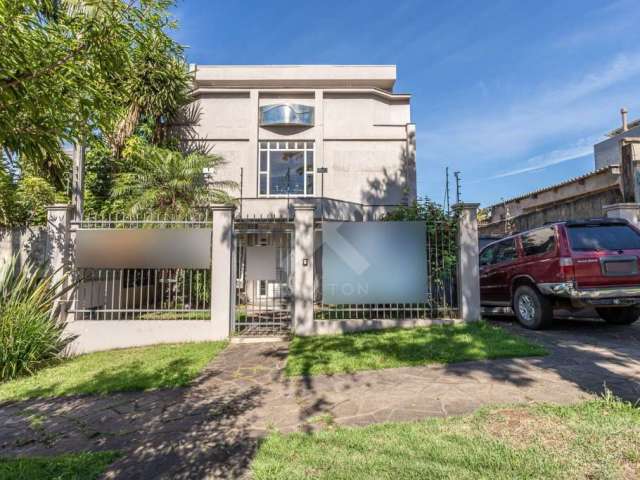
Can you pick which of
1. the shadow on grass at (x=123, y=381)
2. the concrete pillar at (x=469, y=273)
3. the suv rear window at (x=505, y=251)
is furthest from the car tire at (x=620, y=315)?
the shadow on grass at (x=123, y=381)

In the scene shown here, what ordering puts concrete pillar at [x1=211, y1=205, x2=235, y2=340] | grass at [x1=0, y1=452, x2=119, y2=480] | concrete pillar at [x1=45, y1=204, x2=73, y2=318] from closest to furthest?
grass at [x1=0, y1=452, x2=119, y2=480]
concrete pillar at [x1=211, y1=205, x2=235, y2=340]
concrete pillar at [x1=45, y1=204, x2=73, y2=318]

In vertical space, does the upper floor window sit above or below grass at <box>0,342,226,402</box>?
above

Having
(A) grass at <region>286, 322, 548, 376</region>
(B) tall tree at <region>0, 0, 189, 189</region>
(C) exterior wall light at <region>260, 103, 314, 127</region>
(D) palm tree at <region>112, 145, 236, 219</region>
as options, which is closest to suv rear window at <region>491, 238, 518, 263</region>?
(A) grass at <region>286, 322, 548, 376</region>

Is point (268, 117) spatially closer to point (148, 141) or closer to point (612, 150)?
point (148, 141)

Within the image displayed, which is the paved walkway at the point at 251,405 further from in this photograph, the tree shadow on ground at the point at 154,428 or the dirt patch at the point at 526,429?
the dirt patch at the point at 526,429

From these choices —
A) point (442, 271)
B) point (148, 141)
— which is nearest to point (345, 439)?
point (442, 271)

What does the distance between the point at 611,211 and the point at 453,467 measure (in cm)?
1078

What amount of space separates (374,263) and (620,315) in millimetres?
5100

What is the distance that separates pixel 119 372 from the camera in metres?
5.33

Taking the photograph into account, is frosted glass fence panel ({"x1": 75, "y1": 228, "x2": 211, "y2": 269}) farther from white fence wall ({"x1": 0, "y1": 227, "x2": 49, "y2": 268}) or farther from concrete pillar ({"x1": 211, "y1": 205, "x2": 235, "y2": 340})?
white fence wall ({"x1": 0, "y1": 227, "x2": 49, "y2": 268})

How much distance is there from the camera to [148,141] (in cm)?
1423

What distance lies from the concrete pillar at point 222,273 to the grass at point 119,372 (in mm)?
426

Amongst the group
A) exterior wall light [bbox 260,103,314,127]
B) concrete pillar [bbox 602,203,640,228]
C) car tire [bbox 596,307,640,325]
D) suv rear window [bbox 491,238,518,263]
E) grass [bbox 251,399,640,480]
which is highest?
exterior wall light [bbox 260,103,314,127]

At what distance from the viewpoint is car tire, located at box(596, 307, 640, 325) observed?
701cm
